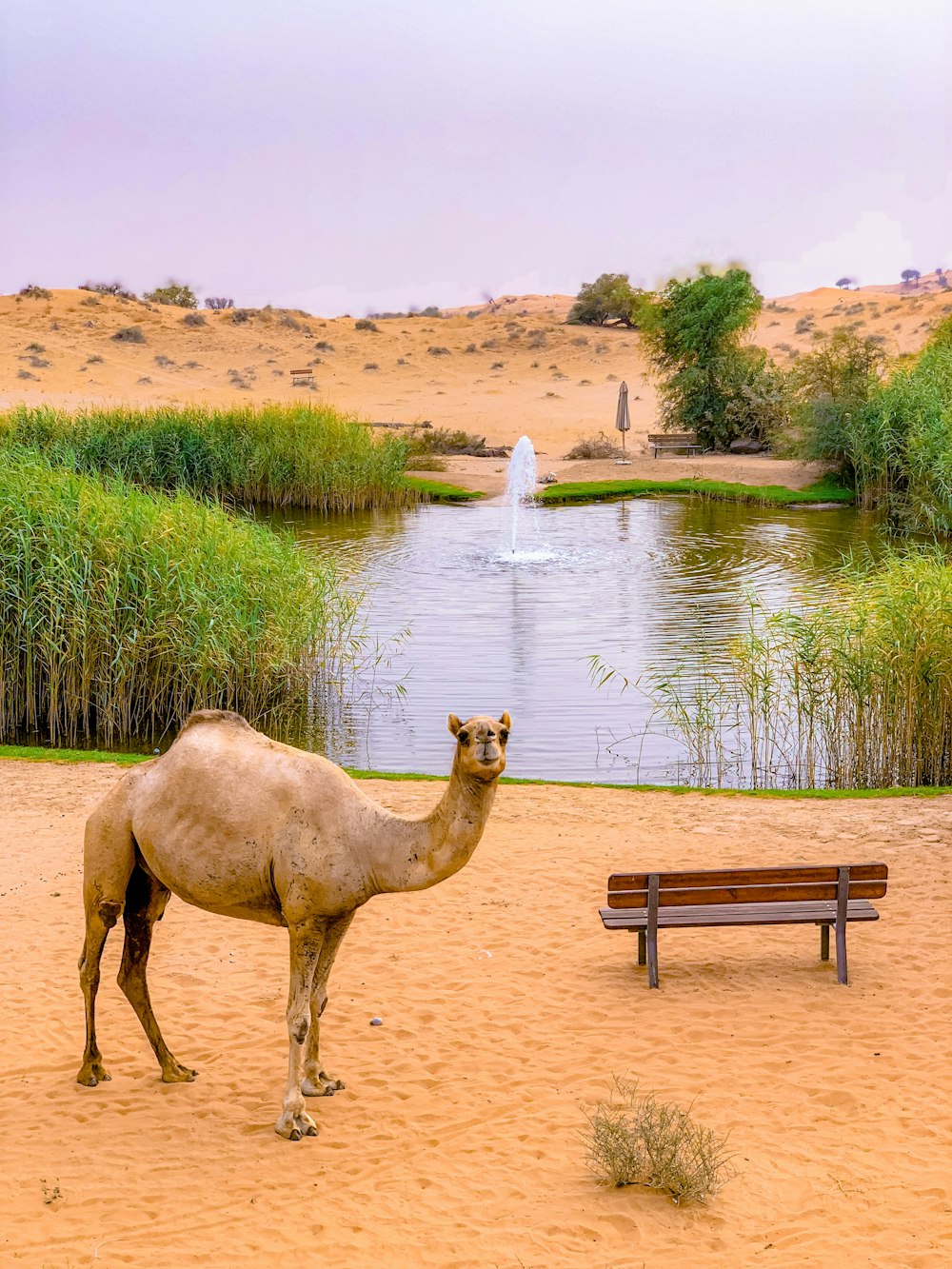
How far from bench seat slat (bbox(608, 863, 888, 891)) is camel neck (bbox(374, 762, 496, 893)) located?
243cm

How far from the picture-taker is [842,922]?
8234 millimetres

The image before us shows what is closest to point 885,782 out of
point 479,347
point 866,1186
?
point 866,1186

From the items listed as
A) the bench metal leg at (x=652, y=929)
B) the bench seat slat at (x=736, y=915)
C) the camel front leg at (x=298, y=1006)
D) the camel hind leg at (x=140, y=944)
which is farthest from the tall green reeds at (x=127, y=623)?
the camel front leg at (x=298, y=1006)

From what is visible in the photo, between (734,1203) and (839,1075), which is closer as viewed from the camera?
(734,1203)

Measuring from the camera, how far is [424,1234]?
17.9ft

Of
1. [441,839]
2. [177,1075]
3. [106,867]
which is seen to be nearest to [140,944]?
[106,867]

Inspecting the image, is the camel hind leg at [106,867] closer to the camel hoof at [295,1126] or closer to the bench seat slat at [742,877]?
the camel hoof at [295,1126]

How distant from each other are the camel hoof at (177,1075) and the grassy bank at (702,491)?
1120 inches

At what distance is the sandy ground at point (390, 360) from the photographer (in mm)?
51344

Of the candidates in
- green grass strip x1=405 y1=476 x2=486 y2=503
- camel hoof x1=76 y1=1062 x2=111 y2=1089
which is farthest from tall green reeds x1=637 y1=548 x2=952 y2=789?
green grass strip x1=405 y1=476 x2=486 y2=503

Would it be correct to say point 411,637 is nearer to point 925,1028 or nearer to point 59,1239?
point 925,1028

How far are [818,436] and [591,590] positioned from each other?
46.3 ft

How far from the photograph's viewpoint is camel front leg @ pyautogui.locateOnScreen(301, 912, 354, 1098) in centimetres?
637

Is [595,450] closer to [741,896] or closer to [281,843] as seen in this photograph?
[741,896]
